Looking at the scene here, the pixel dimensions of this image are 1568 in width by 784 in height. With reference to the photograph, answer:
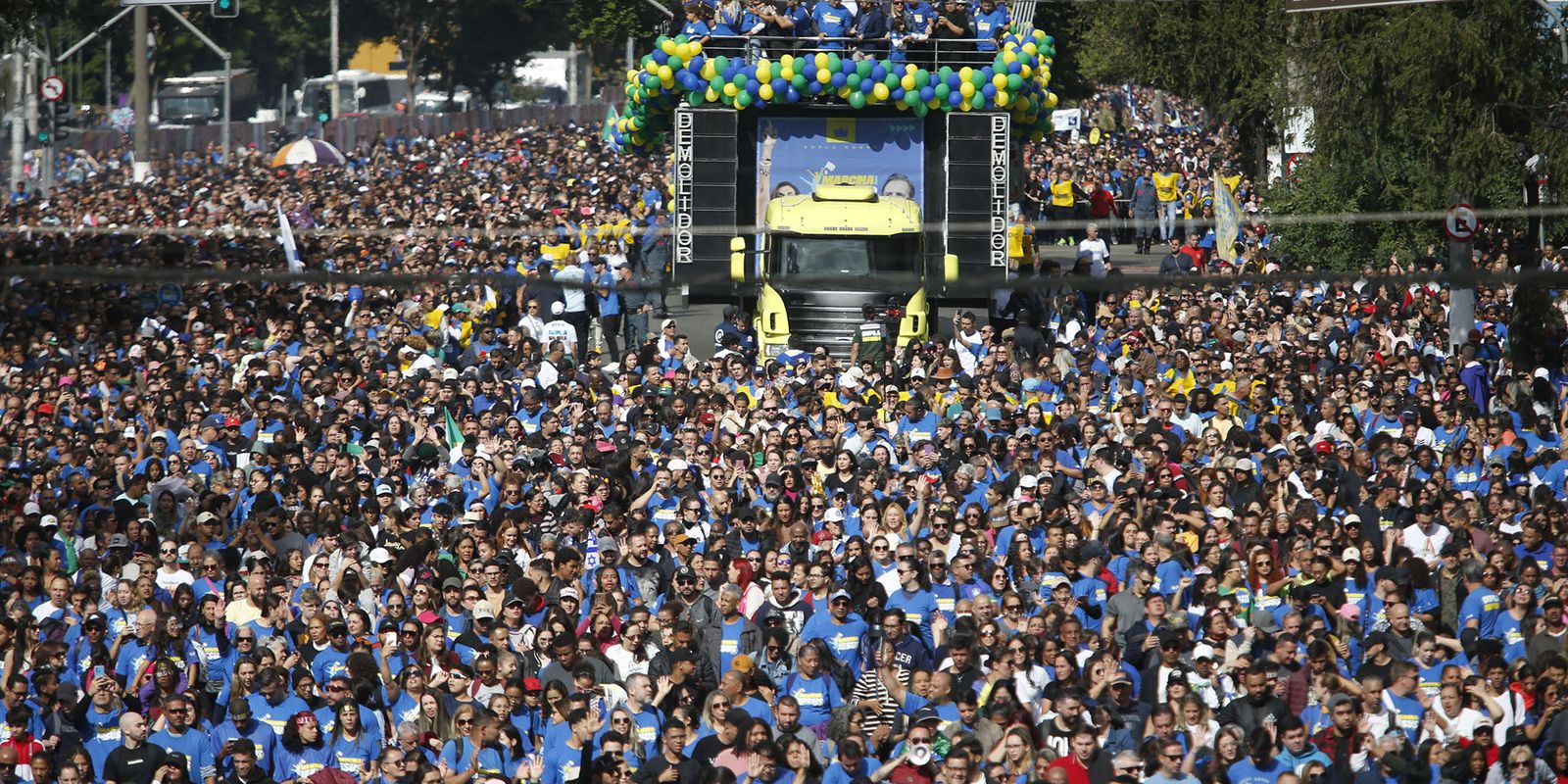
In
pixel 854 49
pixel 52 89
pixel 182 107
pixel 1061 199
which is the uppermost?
pixel 182 107

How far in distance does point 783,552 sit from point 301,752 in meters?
3.60

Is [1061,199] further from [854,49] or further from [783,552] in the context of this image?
[783,552]

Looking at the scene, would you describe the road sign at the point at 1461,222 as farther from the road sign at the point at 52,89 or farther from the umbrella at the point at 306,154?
the umbrella at the point at 306,154

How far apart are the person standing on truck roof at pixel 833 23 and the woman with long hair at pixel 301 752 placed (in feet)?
51.5

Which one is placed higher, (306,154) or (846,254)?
(306,154)

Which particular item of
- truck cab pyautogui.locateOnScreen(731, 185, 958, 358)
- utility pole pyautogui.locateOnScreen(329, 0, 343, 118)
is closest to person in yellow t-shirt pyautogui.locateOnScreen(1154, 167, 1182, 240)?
truck cab pyautogui.locateOnScreen(731, 185, 958, 358)

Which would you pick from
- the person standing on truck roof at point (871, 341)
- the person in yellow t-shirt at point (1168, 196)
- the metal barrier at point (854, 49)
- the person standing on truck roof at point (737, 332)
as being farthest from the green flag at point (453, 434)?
the person in yellow t-shirt at point (1168, 196)

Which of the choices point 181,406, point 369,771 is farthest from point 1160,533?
point 181,406

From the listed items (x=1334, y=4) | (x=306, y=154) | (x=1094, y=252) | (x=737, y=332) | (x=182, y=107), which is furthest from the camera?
(x=182, y=107)

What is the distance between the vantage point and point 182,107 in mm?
71625

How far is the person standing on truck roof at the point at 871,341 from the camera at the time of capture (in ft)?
73.8

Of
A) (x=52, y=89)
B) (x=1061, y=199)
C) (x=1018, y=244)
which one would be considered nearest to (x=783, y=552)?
(x=1018, y=244)

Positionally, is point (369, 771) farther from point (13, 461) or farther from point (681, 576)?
point (13, 461)

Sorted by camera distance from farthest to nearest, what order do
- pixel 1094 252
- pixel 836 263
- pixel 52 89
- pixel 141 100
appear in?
pixel 141 100 → pixel 52 89 → pixel 1094 252 → pixel 836 263
